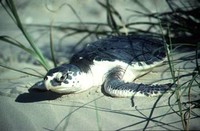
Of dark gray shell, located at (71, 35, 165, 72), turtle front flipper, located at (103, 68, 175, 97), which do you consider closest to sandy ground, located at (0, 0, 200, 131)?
turtle front flipper, located at (103, 68, 175, 97)

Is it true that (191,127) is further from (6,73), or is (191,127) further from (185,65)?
(6,73)

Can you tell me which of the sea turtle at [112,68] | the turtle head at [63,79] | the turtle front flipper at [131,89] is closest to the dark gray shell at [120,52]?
the sea turtle at [112,68]

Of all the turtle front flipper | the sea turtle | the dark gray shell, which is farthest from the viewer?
the dark gray shell

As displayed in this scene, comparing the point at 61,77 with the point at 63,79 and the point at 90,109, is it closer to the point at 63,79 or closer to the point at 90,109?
the point at 63,79

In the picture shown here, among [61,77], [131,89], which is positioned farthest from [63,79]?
[131,89]

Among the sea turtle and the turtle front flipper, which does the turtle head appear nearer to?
the sea turtle

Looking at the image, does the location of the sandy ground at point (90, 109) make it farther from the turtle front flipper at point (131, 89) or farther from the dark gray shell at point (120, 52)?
the dark gray shell at point (120, 52)

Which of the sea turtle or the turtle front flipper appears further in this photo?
the sea turtle

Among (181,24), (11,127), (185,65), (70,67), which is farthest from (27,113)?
(181,24)
